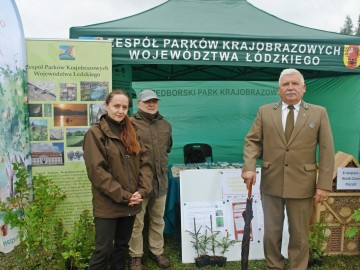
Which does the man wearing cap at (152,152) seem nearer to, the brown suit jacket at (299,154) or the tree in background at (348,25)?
the brown suit jacket at (299,154)

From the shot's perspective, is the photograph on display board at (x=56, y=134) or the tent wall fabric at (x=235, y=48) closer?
the photograph on display board at (x=56, y=134)

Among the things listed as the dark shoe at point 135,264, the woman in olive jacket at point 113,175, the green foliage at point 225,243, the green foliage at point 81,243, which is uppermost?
the woman in olive jacket at point 113,175

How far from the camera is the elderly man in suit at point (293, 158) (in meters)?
2.33

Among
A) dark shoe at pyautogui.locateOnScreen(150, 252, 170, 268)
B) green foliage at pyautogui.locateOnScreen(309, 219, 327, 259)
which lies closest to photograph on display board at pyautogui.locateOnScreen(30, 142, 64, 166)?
dark shoe at pyautogui.locateOnScreen(150, 252, 170, 268)

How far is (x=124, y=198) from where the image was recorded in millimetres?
2100

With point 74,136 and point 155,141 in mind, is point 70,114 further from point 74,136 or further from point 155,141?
point 155,141

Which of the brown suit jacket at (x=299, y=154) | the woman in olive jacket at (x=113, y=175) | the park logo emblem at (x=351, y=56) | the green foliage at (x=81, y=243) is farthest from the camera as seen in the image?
the park logo emblem at (x=351, y=56)

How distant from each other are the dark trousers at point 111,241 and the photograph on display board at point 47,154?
966 mm

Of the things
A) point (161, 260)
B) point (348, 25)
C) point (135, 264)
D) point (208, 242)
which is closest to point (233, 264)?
point (208, 242)

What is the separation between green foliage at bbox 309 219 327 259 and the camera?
2.93 m

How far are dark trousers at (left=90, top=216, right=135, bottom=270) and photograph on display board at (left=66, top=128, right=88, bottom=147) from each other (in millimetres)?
983

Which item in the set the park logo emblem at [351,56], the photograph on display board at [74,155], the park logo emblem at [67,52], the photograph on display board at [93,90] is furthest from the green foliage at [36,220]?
the park logo emblem at [351,56]

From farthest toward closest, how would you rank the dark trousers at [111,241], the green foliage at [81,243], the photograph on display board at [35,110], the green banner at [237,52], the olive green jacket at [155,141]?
1. the green banner at [237,52]
2. the photograph on display board at [35,110]
3. the olive green jacket at [155,141]
4. the green foliage at [81,243]
5. the dark trousers at [111,241]

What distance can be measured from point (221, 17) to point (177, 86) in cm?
298
